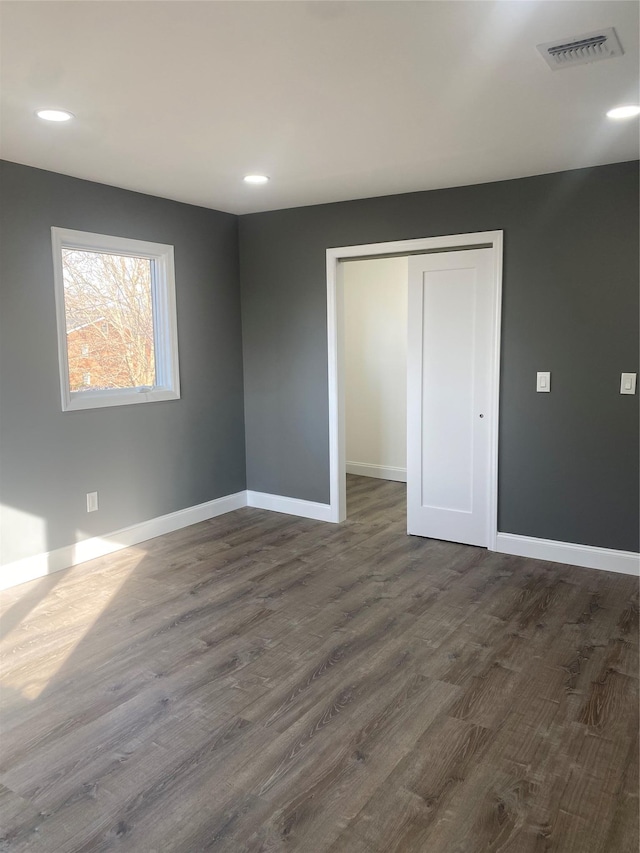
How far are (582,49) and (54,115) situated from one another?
7.14 ft

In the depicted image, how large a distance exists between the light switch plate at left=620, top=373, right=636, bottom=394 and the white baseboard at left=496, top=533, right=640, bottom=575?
38.9 inches

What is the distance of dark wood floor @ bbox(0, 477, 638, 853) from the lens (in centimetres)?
196

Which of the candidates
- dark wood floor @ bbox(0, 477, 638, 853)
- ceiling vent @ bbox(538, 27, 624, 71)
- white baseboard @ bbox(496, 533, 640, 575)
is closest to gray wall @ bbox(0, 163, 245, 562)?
dark wood floor @ bbox(0, 477, 638, 853)

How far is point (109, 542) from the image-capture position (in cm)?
439

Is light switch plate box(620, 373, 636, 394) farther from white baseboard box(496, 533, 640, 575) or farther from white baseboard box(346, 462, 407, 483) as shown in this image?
white baseboard box(346, 462, 407, 483)

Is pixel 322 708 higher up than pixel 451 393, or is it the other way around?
pixel 451 393

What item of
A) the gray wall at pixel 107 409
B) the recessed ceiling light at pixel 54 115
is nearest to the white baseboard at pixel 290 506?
the gray wall at pixel 107 409

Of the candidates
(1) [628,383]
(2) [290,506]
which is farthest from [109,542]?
(1) [628,383]

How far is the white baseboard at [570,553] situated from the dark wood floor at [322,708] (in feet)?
0.28

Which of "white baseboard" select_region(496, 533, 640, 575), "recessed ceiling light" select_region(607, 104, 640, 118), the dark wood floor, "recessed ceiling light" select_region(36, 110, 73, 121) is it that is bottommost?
the dark wood floor

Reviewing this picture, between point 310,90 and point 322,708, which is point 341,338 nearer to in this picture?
point 310,90

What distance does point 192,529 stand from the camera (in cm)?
495

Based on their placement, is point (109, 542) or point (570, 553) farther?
point (109, 542)

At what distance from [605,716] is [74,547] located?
3.22 metres
